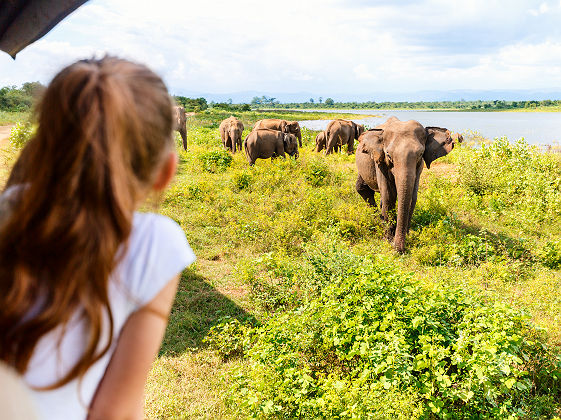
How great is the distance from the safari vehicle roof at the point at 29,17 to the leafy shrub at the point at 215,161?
12.4m

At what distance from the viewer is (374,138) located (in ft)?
26.8

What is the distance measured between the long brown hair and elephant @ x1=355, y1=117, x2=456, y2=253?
263 inches

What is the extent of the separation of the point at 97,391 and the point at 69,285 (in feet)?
1.11

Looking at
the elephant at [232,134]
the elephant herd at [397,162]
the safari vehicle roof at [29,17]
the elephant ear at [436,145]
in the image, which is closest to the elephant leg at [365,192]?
the elephant herd at [397,162]

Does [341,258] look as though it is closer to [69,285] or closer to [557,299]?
[557,299]

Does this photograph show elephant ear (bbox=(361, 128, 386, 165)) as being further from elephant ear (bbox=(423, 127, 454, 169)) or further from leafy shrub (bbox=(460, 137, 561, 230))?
leafy shrub (bbox=(460, 137, 561, 230))

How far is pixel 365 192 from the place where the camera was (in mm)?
10250

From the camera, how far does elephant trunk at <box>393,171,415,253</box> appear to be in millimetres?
7176

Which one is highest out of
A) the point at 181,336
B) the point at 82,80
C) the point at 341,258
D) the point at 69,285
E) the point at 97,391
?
the point at 82,80

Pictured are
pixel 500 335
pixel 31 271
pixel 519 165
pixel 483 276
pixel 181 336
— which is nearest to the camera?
pixel 31 271

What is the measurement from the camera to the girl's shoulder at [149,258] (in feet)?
3.33

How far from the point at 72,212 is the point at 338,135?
18970 mm

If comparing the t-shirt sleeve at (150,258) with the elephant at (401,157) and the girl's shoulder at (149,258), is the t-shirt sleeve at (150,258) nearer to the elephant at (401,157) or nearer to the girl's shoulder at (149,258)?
the girl's shoulder at (149,258)

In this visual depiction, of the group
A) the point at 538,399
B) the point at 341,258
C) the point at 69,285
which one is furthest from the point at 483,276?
the point at 69,285
